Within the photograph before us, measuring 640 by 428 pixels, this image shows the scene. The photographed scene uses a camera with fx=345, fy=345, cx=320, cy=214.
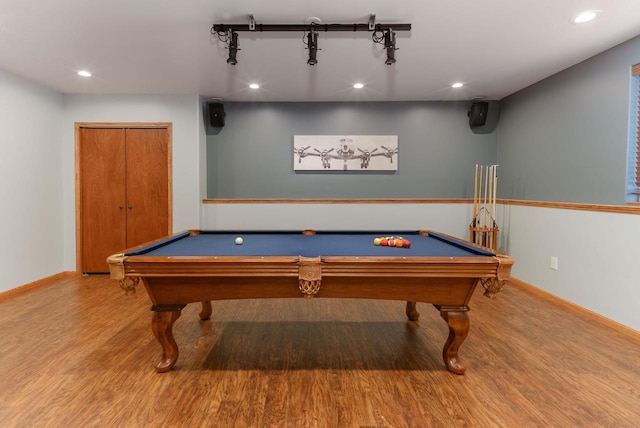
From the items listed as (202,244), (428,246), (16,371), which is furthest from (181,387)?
(428,246)

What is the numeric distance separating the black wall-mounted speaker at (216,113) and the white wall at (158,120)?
0.61 feet

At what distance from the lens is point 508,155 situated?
4.48 metres

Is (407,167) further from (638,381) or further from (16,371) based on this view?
(16,371)

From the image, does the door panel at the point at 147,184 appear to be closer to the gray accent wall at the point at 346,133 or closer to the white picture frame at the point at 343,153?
the gray accent wall at the point at 346,133

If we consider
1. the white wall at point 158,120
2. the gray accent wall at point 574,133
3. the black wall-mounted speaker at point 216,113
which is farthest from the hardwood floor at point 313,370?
the black wall-mounted speaker at point 216,113

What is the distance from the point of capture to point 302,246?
229 cm

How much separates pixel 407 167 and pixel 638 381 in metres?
3.27

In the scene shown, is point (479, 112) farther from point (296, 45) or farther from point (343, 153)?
point (296, 45)

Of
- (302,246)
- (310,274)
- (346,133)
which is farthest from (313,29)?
(346,133)

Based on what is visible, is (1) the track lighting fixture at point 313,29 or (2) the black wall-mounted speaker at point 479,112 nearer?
(1) the track lighting fixture at point 313,29

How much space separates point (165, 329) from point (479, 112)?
4.38 m

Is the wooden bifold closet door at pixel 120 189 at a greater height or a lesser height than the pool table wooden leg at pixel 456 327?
greater

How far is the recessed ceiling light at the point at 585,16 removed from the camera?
2.36 meters

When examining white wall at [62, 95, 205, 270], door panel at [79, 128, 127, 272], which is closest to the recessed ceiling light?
white wall at [62, 95, 205, 270]
